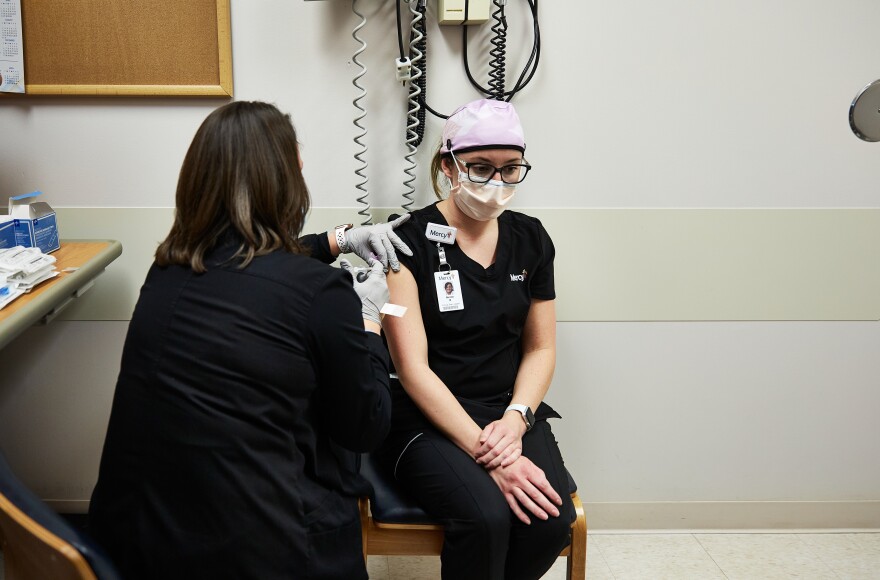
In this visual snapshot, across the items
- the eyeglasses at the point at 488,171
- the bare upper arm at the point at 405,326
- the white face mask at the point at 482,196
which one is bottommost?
the bare upper arm at the point at 405,326

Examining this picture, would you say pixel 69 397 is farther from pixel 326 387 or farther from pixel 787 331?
pixel 787 331

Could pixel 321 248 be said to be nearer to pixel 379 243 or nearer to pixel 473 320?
pixel 379 243

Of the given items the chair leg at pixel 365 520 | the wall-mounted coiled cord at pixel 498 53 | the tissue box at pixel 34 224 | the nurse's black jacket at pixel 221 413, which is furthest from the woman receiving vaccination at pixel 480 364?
the tissue box at pixel 34 224

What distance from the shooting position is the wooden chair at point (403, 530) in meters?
1.64

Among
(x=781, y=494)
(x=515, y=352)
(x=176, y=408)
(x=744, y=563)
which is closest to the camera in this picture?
(x=176, y=408)

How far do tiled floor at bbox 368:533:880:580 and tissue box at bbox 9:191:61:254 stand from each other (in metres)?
1.24

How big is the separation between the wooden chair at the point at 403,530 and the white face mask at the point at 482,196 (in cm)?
67

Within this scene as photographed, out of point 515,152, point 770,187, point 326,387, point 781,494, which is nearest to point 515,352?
point 515,152

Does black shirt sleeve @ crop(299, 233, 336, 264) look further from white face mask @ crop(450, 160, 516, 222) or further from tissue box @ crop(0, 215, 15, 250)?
tissue box @ crop(0, 215, 15, 250)

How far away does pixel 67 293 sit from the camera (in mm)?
1665

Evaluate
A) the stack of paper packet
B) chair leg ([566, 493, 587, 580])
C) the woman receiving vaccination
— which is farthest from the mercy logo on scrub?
the stack of paper packet

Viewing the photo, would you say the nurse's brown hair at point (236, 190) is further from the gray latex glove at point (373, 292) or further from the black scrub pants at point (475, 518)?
the black scrub pants at point (475, 518)

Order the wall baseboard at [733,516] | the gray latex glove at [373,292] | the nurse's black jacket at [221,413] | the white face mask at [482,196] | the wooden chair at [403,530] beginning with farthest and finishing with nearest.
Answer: the wall baseboard at [733,516]
the white face mask at [482,196]
the wooden chair at [403,530]
the gray latex glove at [373,292]
the nurse's black jacket at [221,413]

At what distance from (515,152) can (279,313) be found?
830mm
